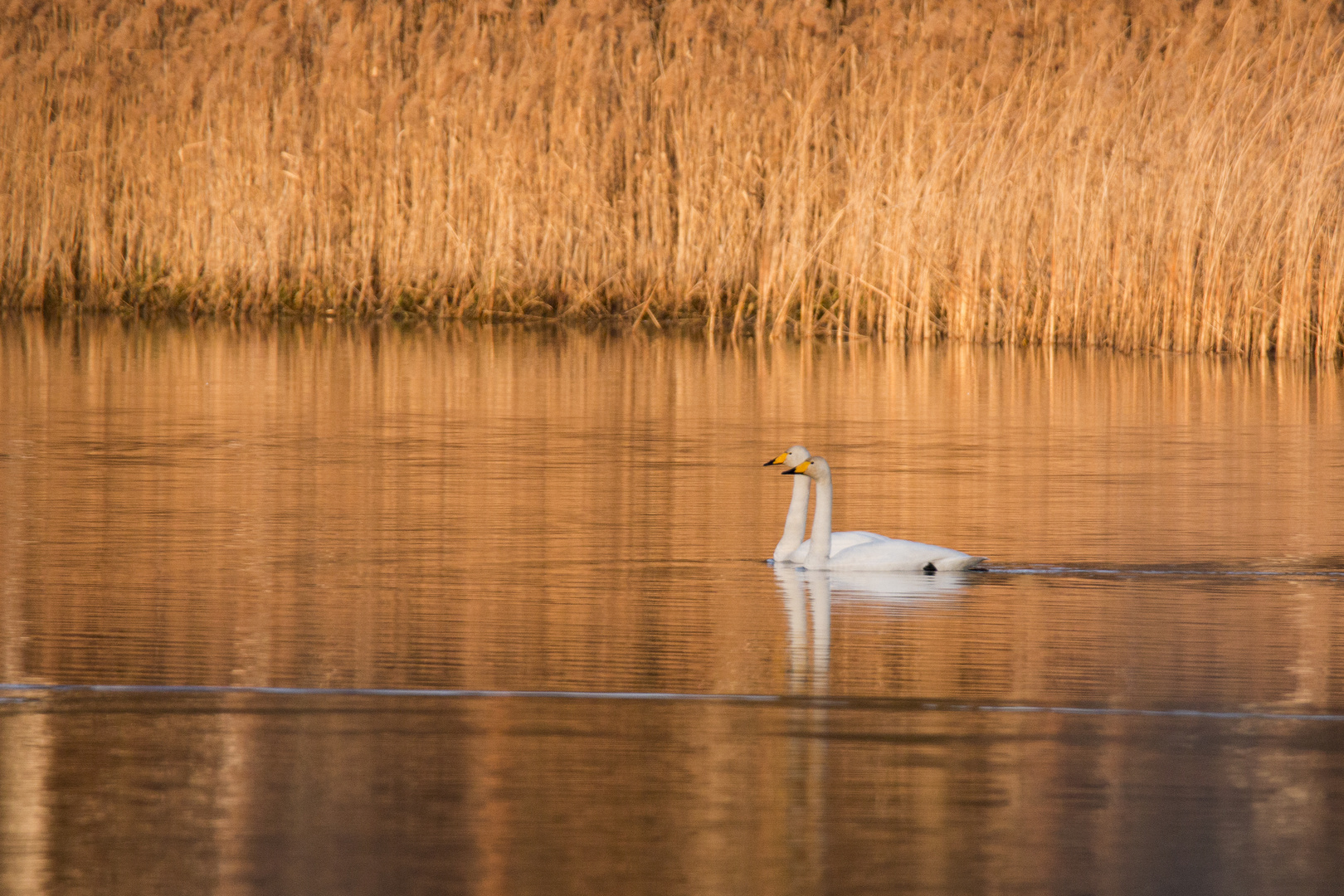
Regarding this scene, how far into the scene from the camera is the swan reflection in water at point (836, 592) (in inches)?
194

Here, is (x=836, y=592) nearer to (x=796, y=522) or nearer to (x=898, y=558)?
(x=898, y=558)

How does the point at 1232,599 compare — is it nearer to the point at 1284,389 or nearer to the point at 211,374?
the point at 1284,389

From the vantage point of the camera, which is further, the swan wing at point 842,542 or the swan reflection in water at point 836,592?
the swan wing at point 842,542

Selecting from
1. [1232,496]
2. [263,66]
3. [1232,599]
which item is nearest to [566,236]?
[263,66]

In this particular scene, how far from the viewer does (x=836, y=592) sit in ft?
18.7

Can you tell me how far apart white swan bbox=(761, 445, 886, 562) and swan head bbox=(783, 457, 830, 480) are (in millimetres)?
26

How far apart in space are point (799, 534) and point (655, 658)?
1.73m

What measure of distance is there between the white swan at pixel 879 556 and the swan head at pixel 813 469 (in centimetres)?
21

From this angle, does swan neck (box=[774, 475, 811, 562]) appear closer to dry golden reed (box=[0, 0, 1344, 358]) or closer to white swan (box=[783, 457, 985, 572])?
white swan (box=[783, 457, 985, 572])

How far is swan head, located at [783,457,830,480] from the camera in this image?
6359 mm

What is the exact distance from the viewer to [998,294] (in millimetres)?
13617

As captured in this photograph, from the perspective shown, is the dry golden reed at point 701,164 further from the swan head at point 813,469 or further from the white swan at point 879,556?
the white swan at point 879,556

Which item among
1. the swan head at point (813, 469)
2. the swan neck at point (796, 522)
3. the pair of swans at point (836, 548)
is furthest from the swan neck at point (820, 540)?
the swan head at point (813, 469)

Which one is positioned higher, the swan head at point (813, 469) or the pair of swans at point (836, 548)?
the swan head at point (813, 469)
